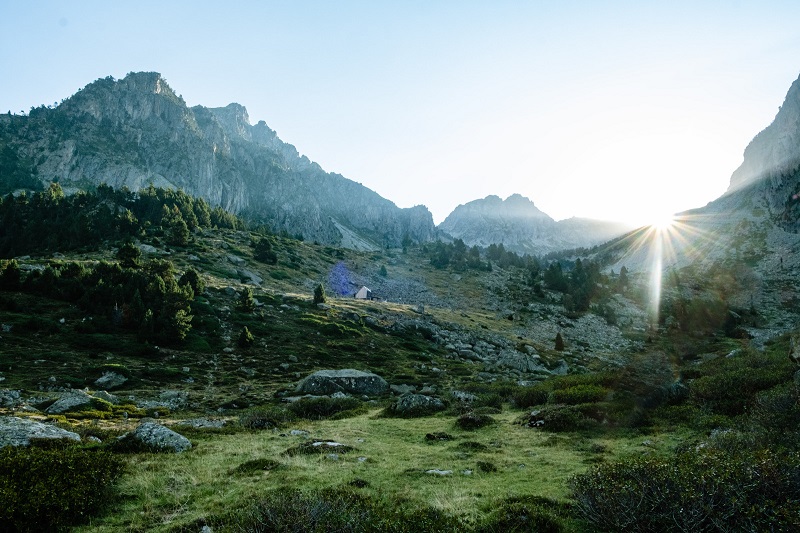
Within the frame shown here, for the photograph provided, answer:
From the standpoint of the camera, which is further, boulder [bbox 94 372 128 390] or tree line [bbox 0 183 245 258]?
tree line [bbox 0 183 245 258]

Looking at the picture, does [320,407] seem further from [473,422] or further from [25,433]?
[25,433]

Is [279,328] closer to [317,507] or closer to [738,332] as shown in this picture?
[317,507]

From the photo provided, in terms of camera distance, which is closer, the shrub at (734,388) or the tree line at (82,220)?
the shrub at (734,388)

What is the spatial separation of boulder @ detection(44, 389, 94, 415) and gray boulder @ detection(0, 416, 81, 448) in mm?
7069

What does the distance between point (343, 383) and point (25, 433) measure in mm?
21160

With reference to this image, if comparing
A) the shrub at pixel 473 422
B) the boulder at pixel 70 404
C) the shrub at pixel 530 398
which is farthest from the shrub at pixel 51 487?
the shrub at pixel 530 398

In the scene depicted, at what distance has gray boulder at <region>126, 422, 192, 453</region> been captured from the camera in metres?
14.8

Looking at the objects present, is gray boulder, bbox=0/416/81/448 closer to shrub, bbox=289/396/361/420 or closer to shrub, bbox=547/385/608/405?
shrub, bbox=289/396/361/420

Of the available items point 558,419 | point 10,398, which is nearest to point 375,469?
point 558,419

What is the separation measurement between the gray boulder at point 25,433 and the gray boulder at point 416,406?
15339mm

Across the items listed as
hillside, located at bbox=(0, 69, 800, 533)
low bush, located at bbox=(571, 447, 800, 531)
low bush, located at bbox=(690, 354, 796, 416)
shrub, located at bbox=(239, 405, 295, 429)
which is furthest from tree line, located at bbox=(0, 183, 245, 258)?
low bush, located at bbox=(571, 447, 800, 531)

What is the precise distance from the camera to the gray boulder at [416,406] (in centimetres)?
2380

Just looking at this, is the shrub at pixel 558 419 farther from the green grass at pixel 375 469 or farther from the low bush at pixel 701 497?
the low bush at pixel 701 497

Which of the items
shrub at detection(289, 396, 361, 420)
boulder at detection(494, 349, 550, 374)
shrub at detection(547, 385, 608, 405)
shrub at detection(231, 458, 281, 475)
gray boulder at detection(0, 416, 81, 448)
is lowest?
boulder at detection(494, 349, 550, 374)
